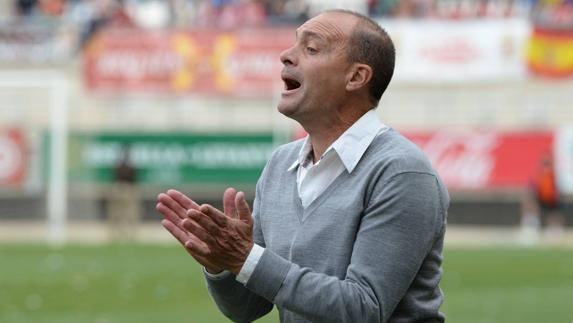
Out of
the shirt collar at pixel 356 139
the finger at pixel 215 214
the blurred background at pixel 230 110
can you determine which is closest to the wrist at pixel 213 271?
the finger at pixel 215 214

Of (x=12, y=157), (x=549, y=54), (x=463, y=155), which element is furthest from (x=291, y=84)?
(x=12, y=157)

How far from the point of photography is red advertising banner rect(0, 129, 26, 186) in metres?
29.5

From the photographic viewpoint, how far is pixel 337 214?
4391 mm

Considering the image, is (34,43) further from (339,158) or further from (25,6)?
(339,158)

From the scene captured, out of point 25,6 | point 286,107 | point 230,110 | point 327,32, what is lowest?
point 230,110

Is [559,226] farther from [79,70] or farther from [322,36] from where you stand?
[322,36]

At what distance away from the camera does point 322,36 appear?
4.46m

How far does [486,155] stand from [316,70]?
83.9 feet

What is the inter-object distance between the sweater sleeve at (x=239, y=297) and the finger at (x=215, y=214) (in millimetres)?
502

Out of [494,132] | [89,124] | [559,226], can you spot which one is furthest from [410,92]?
[89,124]

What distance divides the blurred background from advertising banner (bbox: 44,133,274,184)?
30 millimetres

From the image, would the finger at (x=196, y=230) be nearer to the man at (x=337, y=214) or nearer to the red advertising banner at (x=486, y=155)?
the man at (x=337, y=214)

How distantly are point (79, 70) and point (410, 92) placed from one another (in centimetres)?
780

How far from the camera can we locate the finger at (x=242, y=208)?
4.21m
